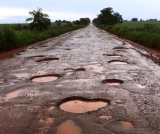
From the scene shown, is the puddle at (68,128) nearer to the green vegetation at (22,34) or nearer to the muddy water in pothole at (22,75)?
the muddy water in pothole at (22,75)

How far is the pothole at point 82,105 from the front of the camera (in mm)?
3971

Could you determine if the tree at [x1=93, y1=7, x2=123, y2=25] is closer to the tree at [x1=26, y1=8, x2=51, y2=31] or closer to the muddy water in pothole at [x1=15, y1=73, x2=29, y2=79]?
the tree at [x1=26, y1=8, x2=51, y2=31]

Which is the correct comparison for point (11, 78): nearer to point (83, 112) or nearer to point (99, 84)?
point (99, 84)

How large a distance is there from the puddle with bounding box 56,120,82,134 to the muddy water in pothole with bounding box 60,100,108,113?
21.9 inches

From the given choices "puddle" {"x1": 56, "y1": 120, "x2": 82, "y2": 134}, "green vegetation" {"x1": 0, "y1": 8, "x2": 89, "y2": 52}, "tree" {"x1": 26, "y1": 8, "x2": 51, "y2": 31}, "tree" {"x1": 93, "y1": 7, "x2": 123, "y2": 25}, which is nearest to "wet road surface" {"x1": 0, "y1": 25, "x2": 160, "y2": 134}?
"puddle" {"x1": 56, "y1": 120, "x2": 82, "y2": 134}

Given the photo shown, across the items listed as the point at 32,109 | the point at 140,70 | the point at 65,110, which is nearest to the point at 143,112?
the point at 65,110

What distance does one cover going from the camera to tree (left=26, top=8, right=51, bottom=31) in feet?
72.2

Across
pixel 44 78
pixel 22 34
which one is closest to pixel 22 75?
pixel 44 78

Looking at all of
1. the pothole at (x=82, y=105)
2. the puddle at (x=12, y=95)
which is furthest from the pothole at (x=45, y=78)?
the pothole at (x=82, y=105)

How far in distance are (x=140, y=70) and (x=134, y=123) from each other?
153 inches

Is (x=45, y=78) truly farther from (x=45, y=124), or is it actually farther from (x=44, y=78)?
(x=45, y=124)

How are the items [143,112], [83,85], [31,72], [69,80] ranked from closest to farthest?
[143,112] < [83,85] < [69,80] < [31,72]

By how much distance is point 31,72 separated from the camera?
6945 millimetres

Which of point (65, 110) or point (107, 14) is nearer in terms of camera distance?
point (65, 110)
